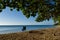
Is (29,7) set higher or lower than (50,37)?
higher

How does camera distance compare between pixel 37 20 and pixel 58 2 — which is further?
pixel 37 20

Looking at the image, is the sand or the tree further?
the sand

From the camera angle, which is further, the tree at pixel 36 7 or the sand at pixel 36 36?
the sand at pixel 36 36

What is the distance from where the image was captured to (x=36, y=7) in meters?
12.2

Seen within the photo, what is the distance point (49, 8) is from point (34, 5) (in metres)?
0.86

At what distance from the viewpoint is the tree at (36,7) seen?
11.8 m

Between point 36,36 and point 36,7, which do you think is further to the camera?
point 36,36

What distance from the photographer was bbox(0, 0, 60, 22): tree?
1176cm

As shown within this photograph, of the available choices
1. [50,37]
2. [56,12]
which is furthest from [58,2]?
[50,37]

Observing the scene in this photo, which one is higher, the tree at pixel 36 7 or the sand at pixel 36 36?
the tree at pixel 36 7

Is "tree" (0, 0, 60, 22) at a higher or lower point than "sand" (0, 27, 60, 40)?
higher

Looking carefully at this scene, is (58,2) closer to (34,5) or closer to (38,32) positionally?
(34,5)

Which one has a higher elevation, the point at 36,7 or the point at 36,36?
the point at 36,7

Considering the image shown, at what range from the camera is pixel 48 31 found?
58.4ft
